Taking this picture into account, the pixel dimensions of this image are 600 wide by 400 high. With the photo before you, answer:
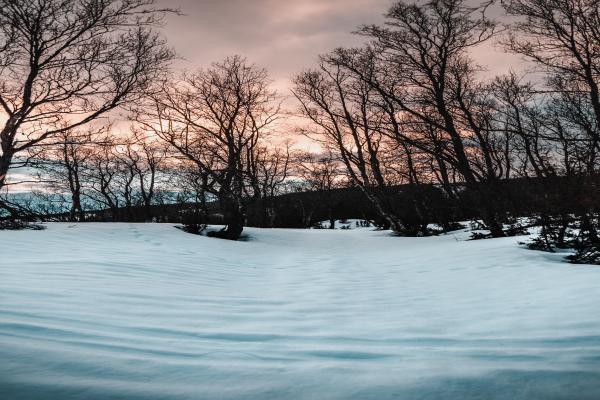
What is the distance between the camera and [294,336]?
230 centimetres

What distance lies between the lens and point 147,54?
10.4 metres

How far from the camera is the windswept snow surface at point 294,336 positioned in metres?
1.41

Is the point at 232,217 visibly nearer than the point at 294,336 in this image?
No

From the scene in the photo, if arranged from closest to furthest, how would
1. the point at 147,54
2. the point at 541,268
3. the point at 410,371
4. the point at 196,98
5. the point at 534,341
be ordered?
the point at 410,371 → the point at 534,341 → the point at 541,268 → the point at 147,54 → the point at 196,98

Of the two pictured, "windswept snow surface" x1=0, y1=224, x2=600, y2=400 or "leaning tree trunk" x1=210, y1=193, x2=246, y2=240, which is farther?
Answer: "leaning tree trunk" x1=210, y1=193, x2=246, y2=240

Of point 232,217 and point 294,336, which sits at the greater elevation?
point 232,217

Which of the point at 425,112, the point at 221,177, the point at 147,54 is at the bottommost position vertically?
the point at 221,177

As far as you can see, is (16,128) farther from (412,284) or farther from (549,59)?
(549,59)

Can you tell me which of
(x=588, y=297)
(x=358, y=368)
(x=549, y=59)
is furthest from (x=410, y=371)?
(x=549, y=59)

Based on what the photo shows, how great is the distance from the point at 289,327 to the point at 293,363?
85cm

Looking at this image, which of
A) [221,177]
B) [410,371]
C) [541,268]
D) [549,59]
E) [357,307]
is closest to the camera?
[410,371]

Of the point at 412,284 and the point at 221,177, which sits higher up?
the point at 221,177

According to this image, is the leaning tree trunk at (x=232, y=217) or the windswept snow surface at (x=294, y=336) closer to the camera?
the windswept snow surface at (x=294, y=336)

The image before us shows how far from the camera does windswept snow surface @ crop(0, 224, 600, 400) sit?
1.41 metres
